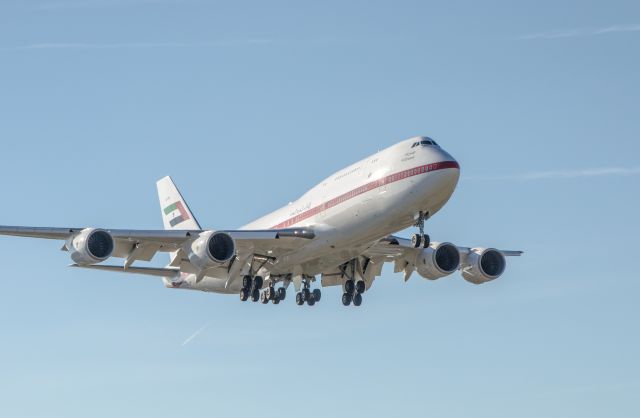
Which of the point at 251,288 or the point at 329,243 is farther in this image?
the point at 251,288

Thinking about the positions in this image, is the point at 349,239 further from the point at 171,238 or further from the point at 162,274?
the point at 162,274

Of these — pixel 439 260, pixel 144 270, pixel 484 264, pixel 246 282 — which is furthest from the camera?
pixel 484 264

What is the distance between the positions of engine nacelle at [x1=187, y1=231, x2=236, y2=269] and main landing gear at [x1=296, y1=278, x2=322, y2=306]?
8.89 m

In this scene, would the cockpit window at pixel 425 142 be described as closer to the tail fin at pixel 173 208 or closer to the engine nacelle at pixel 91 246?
the engine nacelle at pixel 91 246

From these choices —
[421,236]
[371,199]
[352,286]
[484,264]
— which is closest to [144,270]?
[352,286]

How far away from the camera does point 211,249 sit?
6944cm

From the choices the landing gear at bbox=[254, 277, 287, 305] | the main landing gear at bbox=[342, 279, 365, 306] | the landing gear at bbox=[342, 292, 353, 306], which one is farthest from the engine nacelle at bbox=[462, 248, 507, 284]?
the landing gear at bbox=[254, 277, 287, 305]

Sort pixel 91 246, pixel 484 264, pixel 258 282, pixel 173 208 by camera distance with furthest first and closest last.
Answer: pixel 173 208 < pixel 484 264 < pixel 258 282 < pixel 91 246

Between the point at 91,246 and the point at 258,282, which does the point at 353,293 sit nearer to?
the point at 258,282

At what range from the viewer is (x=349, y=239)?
223 ft

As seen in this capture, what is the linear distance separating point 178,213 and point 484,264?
2308cm

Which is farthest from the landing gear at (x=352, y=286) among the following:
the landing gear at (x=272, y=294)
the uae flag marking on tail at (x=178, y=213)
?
the uae flag marking on tail at (x=178, y=213)

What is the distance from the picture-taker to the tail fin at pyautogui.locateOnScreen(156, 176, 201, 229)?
3516 inches

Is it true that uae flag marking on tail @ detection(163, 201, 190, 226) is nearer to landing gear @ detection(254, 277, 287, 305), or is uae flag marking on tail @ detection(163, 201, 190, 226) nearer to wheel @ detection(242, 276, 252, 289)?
landing gear @ detection(254, 277, 287, 305)
